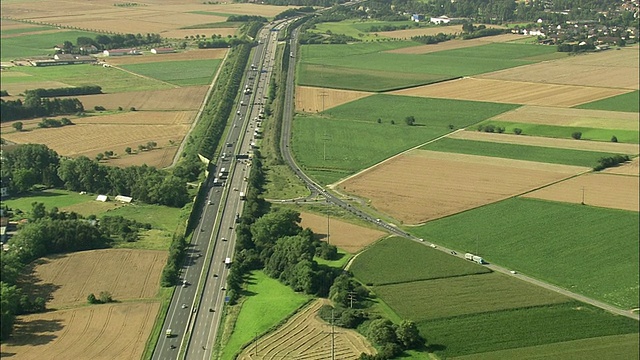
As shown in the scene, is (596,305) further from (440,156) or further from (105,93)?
(105,93)

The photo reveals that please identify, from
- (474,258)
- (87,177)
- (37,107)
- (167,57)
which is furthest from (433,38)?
(474,258)

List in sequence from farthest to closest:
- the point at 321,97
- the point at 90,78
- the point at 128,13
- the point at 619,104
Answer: the point at 128,13 → the point at 90,78 → the point at 321,97 → the point at 619,104

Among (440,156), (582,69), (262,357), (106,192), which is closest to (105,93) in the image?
(106,192)

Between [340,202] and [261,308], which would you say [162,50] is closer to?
[340,202]

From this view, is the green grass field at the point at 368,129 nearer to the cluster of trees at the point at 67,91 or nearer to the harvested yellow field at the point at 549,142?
the harvested yellow field at the point at 549,142

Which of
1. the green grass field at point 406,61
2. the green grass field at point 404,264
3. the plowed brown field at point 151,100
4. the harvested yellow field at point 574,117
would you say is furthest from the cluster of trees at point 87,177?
the green grass field at point 406,61

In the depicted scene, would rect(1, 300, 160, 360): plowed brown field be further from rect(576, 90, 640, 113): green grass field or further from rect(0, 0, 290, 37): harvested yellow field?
rect(0, 0, 290, 37): harvested yellow field

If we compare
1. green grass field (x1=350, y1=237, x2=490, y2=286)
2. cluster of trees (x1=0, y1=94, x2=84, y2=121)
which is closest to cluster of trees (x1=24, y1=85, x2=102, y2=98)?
cluster of trees (x1=0, y1=94, x2=84, y2=121)
